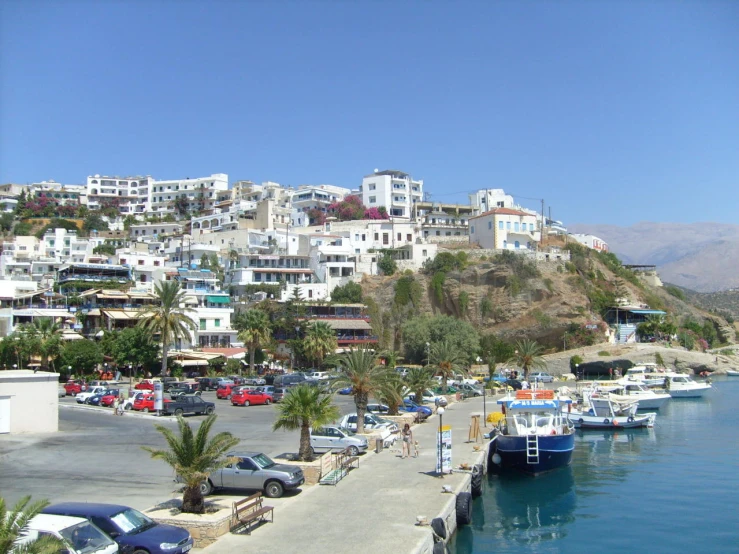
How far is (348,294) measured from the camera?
79.6 meters

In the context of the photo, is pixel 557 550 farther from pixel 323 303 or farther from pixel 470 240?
pixel 470 240

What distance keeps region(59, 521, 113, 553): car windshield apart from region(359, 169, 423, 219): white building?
332ft

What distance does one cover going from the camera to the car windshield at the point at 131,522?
1377 cm

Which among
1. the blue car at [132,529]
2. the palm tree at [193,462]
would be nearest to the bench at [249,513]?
the palm tree at [193,462]

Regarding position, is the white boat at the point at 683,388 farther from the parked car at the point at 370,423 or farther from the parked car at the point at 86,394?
the parked car at the point at 86,394

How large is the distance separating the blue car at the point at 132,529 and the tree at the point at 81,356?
4516 cm

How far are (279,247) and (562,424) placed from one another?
6647cm

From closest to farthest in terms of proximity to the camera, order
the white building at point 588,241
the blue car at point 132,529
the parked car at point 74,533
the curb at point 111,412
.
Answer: the parked car at point 74,533, the blue car at point 132,529, the curb at point 111,412, the white building at point 588,241

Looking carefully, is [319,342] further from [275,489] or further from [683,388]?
[275,489]

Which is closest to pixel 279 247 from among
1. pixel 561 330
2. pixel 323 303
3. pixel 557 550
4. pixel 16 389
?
pixel 323 303

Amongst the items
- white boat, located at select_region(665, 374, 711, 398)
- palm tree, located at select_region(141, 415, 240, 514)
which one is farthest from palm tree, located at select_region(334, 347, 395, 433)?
white boat, located at select_region(665, 374, 711, 398)

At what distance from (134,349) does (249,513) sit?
44.0 meters

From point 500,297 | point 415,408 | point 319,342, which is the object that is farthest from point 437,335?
point 415,408

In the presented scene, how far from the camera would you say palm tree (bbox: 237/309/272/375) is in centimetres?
6006
